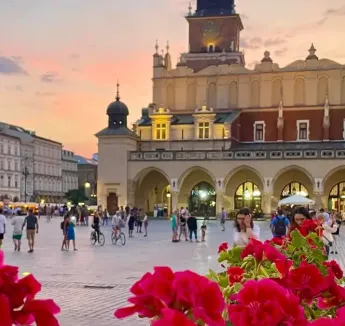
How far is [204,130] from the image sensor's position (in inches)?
2234

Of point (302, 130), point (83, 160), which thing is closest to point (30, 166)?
point (83, 160)

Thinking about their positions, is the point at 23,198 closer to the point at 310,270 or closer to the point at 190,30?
the point at 190,30

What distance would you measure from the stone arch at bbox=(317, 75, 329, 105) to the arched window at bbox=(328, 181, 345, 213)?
8.13 m

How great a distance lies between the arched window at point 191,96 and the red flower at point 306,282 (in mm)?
57410

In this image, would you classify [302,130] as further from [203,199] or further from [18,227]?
[18,227]

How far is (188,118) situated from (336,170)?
14.7m

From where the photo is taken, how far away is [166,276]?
2250 millimetres

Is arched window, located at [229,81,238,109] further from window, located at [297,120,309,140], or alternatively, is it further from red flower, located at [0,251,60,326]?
red flower, located at [0,251,60,326]

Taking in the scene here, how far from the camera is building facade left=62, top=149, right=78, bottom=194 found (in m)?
114

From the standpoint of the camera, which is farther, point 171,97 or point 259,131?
point 171,97

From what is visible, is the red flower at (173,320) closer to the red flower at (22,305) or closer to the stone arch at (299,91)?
the red flower at (22,305)

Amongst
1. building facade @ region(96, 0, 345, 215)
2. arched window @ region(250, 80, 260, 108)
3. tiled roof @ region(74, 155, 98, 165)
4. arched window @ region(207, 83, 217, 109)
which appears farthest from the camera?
tiled roof @ region(74, 155, 98, 165)

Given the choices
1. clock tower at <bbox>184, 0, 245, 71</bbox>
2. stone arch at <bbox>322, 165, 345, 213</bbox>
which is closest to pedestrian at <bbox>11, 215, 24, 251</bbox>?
stone arch at <bbox>322, 165, 345, 213</bbox>

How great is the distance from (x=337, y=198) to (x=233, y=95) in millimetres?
13500
